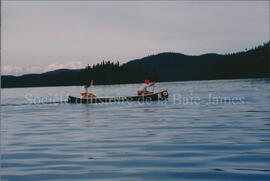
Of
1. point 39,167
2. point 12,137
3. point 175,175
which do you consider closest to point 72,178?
point 39,167

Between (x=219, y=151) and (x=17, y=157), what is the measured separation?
5963 mm

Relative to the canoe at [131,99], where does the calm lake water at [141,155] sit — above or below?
below

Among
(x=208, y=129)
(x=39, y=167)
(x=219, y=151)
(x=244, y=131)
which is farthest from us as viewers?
(x=208, y=129)

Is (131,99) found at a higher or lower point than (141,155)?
higher

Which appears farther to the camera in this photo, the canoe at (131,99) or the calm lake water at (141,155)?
the canoe at (131,99)

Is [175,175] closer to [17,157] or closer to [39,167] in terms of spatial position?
[39,167]

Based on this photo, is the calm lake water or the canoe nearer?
the calm lake water

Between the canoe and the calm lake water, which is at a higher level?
the canoe

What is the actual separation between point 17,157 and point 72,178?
3.40 meters

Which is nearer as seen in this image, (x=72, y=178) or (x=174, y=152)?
(x=72, y=178)

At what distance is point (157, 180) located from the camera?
7.15 m

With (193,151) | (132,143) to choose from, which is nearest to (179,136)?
(132,143)

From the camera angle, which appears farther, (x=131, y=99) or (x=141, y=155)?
(x=131, y=99)

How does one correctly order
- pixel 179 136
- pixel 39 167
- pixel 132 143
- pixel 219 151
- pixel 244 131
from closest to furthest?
pixel 39 167 → pixel 219 151 → pixel 132 143 → pixel 179 136 → pixel 244 131
